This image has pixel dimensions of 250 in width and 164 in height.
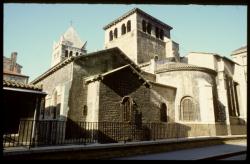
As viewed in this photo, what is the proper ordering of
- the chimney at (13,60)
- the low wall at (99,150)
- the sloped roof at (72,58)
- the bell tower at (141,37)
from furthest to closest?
Result: the chimney at (13,60), the bell tower at (141,37), the sloped roof at (72,58), the low wall at (99,150)

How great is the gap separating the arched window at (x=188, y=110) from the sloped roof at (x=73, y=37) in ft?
116

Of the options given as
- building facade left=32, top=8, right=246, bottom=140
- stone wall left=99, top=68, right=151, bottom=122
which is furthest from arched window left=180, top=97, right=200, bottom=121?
stone wall left=99, top=68, right=151, bottom=122

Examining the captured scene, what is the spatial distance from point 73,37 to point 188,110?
3820 centimetres

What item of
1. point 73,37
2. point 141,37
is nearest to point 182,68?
point 141,37

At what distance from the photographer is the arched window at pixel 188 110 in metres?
21.2

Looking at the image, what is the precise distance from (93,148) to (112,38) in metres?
31.3

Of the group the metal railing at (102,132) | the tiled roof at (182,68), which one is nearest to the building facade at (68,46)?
the tiled roof at (182,68)

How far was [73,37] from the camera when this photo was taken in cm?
5216

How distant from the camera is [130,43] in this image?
3438cm

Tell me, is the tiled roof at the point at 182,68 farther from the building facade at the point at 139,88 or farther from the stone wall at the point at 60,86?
the stone wall at the point at 60,86

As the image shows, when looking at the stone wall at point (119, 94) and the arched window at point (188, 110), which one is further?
the arched window at point (188, 110)

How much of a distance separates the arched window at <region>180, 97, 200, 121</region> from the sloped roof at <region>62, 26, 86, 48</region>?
3529 centimetres

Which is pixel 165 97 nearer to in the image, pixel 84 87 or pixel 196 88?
pixel 196 88

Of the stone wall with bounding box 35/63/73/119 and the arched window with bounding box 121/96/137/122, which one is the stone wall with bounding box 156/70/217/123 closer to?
the arched window with bounding box 121/96/137/122
